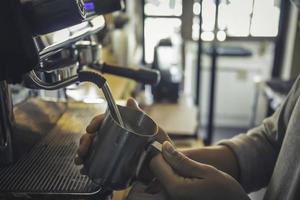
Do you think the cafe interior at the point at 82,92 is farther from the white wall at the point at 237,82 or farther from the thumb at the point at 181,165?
the white wall at the point at 237,82

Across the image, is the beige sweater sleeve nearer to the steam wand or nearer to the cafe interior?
the cafe interior

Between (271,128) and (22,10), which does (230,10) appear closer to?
(271,128)

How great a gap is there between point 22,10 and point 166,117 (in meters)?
1.17

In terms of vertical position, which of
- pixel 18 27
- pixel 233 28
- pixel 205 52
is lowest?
pixel 205 52

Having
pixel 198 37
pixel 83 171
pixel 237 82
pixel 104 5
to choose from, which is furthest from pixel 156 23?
pixel 83 171

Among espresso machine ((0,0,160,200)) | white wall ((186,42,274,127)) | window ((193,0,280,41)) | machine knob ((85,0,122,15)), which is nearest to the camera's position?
espresso machine ((0,0,160,200))

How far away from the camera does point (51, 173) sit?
1.90ft

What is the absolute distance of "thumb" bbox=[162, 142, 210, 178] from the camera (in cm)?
52

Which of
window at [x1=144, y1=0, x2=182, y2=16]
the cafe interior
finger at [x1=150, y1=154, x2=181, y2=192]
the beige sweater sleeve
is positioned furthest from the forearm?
window at [x1=144, y1=0, x2=182, y2=16]

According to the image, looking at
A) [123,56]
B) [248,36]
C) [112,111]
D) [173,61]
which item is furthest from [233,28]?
[112,111]

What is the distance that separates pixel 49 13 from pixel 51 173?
0.85ft

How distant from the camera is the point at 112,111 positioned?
0.52 m

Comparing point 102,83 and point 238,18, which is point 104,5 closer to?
point 102,83

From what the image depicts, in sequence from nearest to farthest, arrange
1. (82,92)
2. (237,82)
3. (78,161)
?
(78,161) < (82,92) < (237,82)
